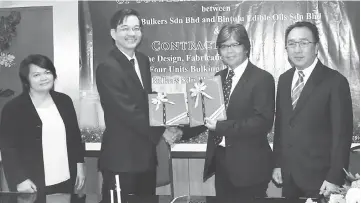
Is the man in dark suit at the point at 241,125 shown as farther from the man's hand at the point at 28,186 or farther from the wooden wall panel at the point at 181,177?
the man's hand at the point at 28,186

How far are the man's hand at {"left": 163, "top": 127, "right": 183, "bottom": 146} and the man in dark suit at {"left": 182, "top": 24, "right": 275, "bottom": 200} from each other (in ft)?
0.24

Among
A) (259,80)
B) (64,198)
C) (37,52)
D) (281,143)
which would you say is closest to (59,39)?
(37,52)

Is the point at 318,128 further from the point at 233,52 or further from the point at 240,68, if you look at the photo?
the point at 233,52

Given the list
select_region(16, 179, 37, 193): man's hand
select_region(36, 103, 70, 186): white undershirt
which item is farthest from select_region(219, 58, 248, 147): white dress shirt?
select_region(16, 179, 37, 193): man's hand

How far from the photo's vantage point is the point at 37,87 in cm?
319

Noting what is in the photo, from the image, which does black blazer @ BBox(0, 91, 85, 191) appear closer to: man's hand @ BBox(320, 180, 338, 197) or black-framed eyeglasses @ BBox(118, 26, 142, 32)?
black-framed eyeglasses @ BBox(118, 26, 142, 32)

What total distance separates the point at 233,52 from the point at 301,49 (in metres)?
0.46

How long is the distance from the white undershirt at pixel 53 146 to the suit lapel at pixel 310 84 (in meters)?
1.68

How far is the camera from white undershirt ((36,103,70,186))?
10.4 feet

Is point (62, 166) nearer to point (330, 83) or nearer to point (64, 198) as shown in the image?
point (64, 198)

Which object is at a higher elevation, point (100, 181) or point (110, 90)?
point (110, 90)

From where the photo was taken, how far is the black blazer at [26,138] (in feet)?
10.4

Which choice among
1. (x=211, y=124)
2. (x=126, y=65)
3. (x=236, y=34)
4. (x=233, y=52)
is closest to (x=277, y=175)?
(x=211, y=124)

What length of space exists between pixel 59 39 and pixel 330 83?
193 centimetres
